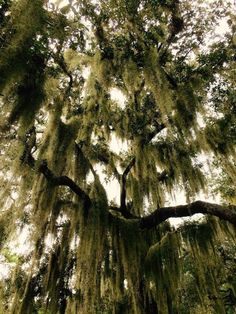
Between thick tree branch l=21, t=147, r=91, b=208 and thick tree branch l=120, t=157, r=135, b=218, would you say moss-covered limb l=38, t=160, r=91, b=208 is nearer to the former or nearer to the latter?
thick tree branch l=21, t=147, r=91, b=208

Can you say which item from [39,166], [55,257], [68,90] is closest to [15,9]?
[39,166]

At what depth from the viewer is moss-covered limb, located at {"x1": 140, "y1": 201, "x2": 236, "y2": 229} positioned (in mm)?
5125

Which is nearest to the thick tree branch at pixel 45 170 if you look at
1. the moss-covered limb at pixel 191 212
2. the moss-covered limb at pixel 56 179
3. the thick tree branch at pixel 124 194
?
the moss-covered limb at pixel 56 179

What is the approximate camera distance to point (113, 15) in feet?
19.2

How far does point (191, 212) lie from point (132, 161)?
7.41ft

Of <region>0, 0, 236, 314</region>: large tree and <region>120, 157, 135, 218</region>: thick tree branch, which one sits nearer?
<region>0, 0, 236, 314</region>: large tree

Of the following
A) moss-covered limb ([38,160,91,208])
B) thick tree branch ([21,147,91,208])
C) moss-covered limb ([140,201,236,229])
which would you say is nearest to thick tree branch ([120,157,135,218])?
moss-covered limb ([140,201,236,229])

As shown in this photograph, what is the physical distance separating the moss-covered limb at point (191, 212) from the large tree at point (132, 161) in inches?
0.8

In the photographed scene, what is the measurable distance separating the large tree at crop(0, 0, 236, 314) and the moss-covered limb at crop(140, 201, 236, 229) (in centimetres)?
2

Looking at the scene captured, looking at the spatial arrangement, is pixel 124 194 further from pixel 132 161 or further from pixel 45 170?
pixel 45 170

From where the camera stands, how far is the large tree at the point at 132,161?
17.8ft

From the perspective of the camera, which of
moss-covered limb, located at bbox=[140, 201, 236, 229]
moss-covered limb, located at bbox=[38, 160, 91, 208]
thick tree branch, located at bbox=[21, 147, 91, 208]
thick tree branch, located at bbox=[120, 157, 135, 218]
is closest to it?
moss-covered limb, located at bbox=[140, 201, 236, 229]

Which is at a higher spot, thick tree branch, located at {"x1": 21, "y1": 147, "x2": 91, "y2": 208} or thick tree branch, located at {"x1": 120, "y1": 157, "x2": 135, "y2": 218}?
thick tree branch, located at {"x1": 120, "y1": 157, "x2": 135, "y2": 218}

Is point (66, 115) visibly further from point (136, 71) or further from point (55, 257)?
point (55, 257)
